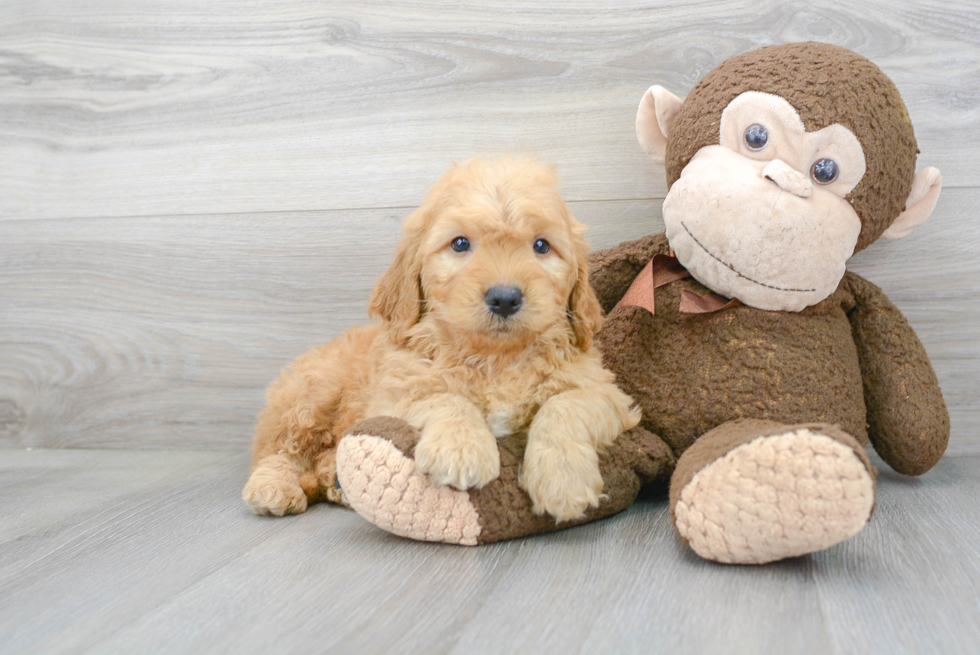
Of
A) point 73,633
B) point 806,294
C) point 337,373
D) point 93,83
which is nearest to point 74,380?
point 93,83

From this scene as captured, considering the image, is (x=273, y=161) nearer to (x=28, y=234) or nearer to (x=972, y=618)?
(x=28, y=234)

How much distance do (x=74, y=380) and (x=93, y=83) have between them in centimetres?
96

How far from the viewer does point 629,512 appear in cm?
158

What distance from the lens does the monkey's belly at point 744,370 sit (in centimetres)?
157

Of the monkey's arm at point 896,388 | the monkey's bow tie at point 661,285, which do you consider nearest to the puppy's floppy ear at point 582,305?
the monkey's bow tie at point 661,285

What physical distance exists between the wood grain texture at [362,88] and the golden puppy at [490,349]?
22.3 inches

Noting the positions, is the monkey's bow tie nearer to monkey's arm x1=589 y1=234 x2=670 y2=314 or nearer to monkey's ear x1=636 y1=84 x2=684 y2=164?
monkey's arm x1=589 y1=234 x2=670 y2=314

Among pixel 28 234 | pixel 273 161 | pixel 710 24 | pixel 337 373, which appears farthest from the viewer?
pixel 28 234

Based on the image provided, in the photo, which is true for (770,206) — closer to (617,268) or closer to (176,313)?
(617,268)

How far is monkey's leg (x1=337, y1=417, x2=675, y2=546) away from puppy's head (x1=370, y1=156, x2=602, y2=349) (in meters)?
0.25

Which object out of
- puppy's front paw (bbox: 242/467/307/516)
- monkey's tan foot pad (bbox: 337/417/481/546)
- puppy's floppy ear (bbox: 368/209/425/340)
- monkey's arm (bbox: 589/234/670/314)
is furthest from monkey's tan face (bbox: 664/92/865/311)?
puppy's front paw (bbox: 242/467/307/516)

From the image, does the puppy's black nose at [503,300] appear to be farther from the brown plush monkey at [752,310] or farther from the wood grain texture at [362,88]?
the wood grain texture at [362,88]

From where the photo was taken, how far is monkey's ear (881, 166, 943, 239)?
1.67 m

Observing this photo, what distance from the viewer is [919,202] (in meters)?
1.71
